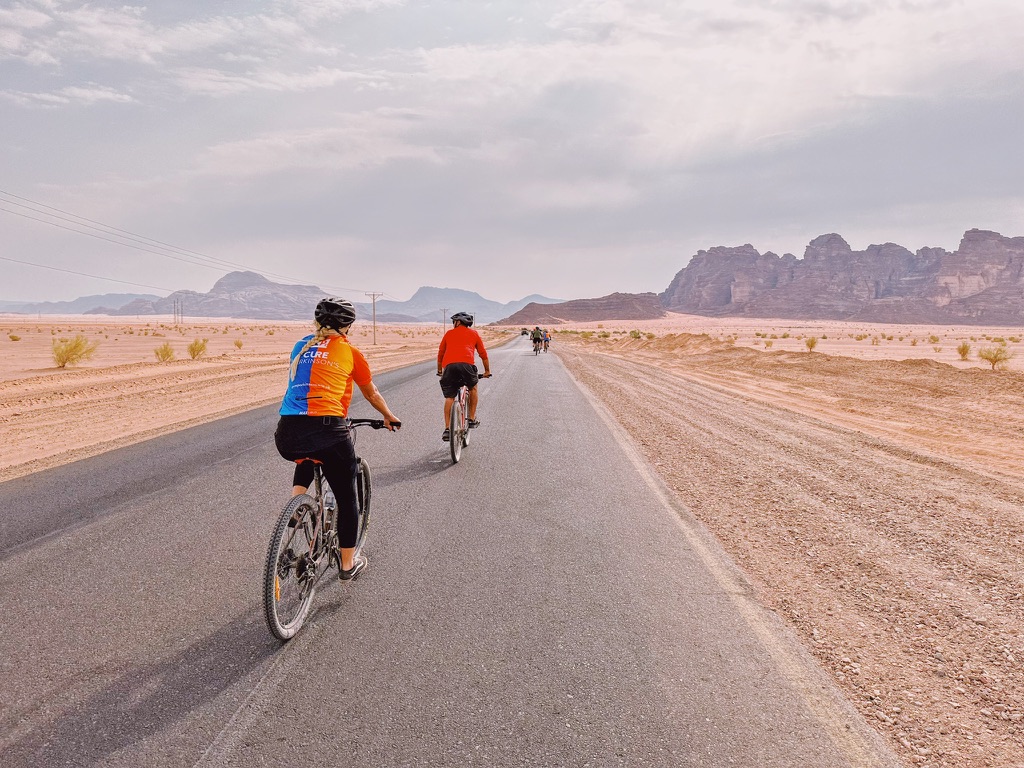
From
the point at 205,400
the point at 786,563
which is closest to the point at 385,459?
the point at 786,563

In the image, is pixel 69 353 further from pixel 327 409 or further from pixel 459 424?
pixel 327 409

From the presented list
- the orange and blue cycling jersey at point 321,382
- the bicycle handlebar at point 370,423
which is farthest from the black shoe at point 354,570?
the orange and blue cycling jersey at point 321,382

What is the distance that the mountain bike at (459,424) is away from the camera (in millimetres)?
8539

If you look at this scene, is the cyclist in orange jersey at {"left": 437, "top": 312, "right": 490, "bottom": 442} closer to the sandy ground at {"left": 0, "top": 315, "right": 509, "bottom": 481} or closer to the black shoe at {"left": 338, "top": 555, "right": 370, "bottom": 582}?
the black shoe at {"left": 338, "top": 555, "right": 370, "bottom": 582}

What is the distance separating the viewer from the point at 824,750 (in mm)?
2814

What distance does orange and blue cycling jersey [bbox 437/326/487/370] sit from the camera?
894cm

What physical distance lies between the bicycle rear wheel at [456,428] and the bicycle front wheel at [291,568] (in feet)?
14.0

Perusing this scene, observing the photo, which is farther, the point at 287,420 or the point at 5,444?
the point at 5,444

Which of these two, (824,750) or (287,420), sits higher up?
(287,420)

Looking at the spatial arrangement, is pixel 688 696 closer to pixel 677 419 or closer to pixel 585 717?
pixel 585 717

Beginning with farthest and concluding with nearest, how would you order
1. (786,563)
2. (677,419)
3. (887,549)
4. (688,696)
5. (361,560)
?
(677,419)
(887,549)
(786,563)
(361,560)
(688,696)

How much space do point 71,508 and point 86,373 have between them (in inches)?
749

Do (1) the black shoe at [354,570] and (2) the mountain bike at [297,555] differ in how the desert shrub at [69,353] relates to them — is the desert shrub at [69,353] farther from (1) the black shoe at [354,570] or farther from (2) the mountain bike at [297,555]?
(2) the mountain bike at [297,555]

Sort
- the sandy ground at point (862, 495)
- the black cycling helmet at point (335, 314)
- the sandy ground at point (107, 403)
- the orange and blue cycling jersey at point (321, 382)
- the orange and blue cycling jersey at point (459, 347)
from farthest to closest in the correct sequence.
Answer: the sandy ground at point (107, 403)
the orange and blue cycling jersey at point (459, 347)
the black cycling helmet at point (335, 314)
the orange and blue cycling jersey at point (321, 382)
the sandy ground at point (862, 495)
